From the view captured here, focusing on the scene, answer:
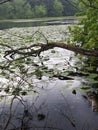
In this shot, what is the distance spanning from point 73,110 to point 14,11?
7389cm

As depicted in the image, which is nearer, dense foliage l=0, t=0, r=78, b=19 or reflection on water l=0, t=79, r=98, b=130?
reflection on water l=0, t=79, r=98, b=130

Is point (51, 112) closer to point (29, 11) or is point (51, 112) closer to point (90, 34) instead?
point (90, 34)

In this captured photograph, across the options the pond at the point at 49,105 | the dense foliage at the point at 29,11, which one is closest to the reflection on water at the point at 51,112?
the pond at the point at 49,105

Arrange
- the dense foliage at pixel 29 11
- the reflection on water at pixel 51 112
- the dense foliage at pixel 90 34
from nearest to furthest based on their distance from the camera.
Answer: the reflection on water at pixel 51 112
the dense foliage at pixel 90 34
the dense foliage at pixel 29 11

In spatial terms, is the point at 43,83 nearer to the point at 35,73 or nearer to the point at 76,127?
the point at 35,73

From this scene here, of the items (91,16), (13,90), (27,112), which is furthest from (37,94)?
(91,16)

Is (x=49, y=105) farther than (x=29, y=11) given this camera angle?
No

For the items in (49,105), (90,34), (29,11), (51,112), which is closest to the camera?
(51,112)

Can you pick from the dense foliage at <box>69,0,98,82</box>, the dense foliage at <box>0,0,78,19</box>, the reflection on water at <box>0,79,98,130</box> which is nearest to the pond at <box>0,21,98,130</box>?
the reflection on water at <box>0,79,98,130</box>

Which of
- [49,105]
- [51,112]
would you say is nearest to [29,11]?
[49,105]

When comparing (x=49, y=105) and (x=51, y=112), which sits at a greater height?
(x=51, y=112)

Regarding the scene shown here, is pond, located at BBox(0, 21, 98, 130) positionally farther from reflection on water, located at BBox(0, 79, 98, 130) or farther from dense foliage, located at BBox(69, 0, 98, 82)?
dense foliage, located at BBox(69, 0, 98, 82)

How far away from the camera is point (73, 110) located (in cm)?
663

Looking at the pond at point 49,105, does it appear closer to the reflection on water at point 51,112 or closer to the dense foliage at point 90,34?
the reflection on water at point 51,112
